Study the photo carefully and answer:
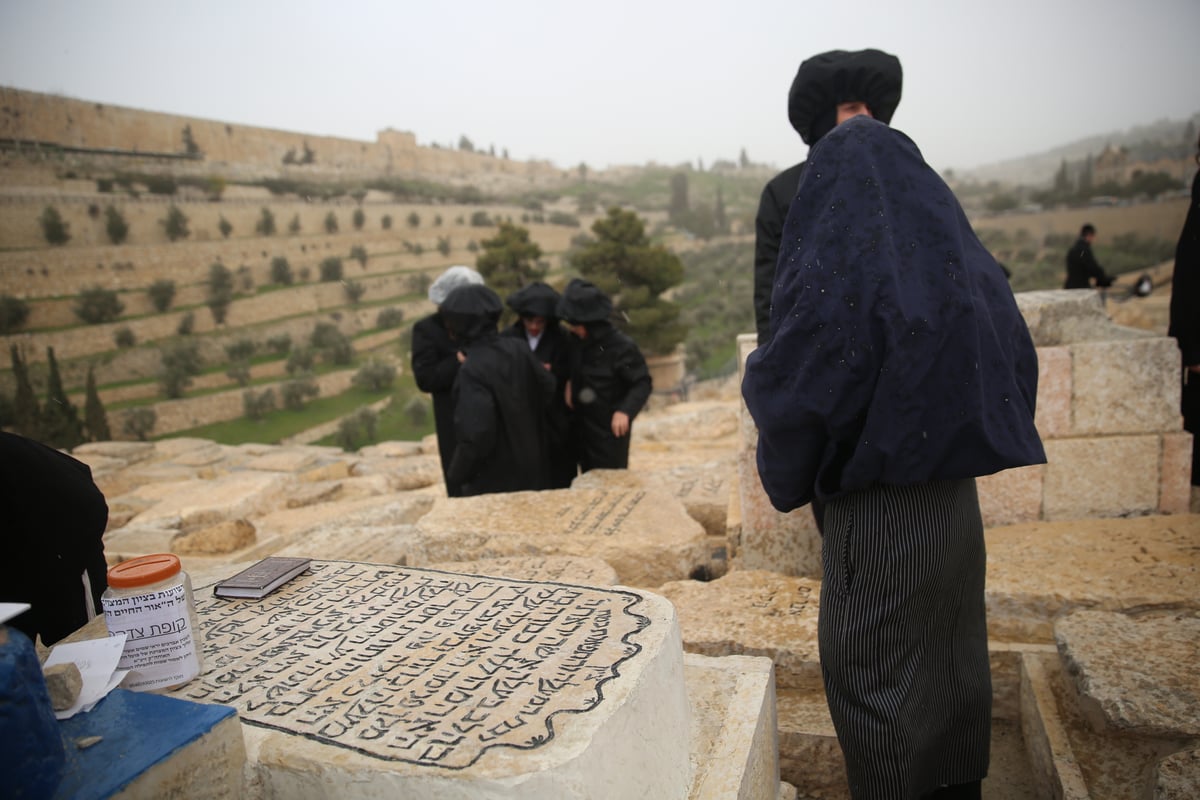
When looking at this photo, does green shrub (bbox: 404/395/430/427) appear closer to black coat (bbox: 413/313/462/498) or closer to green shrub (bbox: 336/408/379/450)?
green shrub (bbox: 336/408/379/450)

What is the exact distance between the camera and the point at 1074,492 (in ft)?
11.0

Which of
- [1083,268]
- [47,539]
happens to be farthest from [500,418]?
[1083,268]

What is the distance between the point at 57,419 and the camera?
38.5ft

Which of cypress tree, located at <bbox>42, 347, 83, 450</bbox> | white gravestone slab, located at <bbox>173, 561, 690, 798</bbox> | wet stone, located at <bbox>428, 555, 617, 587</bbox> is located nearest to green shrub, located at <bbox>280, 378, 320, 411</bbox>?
cypress tree, located at <bbox>42, 347, 83, 450</bbox>

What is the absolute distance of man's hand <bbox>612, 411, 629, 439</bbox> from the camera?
480 centimetres

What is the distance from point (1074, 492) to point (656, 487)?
212 centimetres

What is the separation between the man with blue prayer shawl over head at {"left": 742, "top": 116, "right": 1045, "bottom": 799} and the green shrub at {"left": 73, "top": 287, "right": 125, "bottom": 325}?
745 inches

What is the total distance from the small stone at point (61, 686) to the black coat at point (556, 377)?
355 cm

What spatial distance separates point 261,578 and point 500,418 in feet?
7.02

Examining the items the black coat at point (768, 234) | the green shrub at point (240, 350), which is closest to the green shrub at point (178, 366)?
the green shrub at point (240, 350)

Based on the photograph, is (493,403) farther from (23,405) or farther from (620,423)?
(23,405)

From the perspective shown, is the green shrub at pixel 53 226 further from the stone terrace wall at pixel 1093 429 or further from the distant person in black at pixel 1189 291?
the distant person in black at pixel 1189 291

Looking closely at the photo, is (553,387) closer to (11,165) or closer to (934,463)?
(934,463)

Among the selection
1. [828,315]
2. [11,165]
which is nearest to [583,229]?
[11,165]
